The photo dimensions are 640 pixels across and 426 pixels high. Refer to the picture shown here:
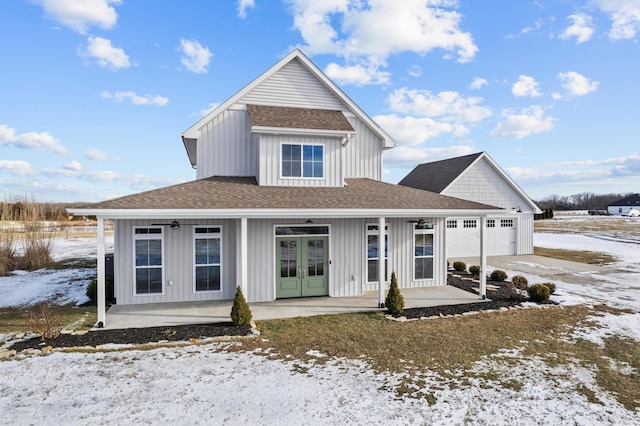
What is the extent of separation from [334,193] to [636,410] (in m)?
8.58

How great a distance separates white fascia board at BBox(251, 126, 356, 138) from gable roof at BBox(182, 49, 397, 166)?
1.99m

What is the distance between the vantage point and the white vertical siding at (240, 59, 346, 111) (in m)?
13.5

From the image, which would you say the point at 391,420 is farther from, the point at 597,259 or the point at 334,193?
the point at 597,259

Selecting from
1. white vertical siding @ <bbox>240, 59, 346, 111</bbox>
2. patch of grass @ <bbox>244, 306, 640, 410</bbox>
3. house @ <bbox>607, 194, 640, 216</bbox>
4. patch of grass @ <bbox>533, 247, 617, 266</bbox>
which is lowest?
patch of grass @ <bbox>244, 306, 640, 410</bbox>

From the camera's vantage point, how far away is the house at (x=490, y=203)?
22578 mm

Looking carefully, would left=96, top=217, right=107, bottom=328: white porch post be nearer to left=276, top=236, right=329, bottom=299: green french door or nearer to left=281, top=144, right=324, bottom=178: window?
left=276, top=236, right=329, bottom=299: green french door

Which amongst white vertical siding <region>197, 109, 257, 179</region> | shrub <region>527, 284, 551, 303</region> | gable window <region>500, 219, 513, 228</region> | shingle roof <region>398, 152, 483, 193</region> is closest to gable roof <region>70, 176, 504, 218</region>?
white vertical siding <region>197, 109, 257, 179</region>

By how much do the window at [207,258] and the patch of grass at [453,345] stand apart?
121 inches

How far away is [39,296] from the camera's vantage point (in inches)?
502

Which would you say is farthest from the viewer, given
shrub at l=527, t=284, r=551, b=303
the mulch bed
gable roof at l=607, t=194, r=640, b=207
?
gable roof at l=607, t=194, r=640, b=207

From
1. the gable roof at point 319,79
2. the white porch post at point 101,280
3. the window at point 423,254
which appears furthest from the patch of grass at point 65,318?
the window at point 423,254

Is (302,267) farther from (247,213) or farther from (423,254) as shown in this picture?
(423,254)

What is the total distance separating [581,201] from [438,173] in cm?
13841

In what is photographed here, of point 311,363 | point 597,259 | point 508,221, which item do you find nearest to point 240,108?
point 311,363
